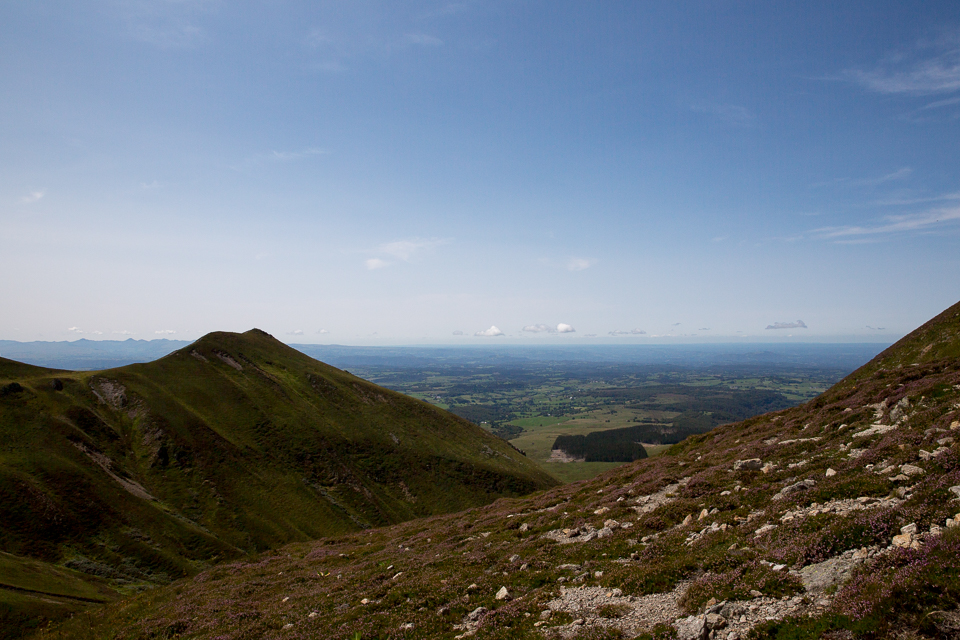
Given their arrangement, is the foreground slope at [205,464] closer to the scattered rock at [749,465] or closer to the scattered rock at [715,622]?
the scattered rock at [715,622]

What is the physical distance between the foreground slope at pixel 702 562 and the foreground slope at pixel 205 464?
29.1 metres

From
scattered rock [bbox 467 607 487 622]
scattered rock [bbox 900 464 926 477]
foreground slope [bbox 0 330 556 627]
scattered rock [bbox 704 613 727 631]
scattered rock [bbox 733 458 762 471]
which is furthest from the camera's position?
foreground slope [bbox 0 330 556 627]

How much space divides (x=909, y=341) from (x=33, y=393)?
157m

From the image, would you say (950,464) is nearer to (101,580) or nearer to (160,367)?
(101,580)

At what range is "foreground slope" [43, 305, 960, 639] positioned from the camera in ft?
31.9

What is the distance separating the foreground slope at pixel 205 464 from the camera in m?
59.5

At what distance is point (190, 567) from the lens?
62.3m

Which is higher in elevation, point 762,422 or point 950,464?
point 950,464

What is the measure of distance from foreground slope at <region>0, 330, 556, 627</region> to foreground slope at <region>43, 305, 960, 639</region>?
29.1 m

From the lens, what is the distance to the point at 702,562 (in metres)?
13.8

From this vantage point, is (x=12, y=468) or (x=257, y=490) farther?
(x=257, y=490)

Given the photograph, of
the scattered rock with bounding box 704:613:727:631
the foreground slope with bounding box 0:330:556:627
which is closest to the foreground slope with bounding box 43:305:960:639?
the scattered rock with bounding box 704:613:727:631

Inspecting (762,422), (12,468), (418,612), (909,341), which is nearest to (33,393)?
(12,468)

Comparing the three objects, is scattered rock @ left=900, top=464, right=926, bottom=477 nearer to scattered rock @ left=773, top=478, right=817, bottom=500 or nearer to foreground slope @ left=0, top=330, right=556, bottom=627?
scattered rock @ left=773, top=478, right=817, bottom=500
